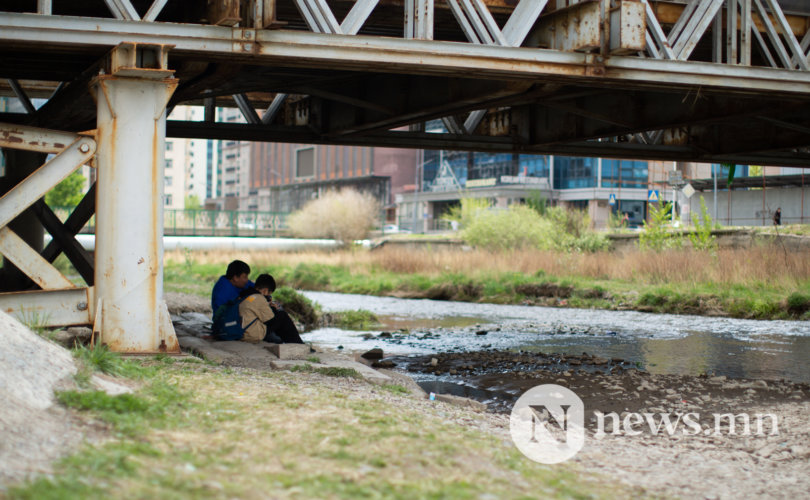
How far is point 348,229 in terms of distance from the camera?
2229 inches

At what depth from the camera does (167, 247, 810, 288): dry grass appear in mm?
21125

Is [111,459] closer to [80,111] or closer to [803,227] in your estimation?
[80,111]

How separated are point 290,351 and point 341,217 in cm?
4785

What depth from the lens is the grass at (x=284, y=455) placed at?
3.70 m

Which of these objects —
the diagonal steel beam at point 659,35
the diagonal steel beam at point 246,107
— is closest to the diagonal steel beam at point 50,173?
the diagonal steel beam at point 246,107

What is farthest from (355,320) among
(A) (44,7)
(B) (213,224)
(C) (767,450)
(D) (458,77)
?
(B) (213,224)

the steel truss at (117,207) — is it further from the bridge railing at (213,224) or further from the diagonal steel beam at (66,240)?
the bridge railing at (213,224)

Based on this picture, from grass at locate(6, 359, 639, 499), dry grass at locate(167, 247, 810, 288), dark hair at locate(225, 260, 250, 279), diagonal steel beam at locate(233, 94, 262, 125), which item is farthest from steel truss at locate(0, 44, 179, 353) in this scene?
dry grass at locate(167, 247, 810, 288)

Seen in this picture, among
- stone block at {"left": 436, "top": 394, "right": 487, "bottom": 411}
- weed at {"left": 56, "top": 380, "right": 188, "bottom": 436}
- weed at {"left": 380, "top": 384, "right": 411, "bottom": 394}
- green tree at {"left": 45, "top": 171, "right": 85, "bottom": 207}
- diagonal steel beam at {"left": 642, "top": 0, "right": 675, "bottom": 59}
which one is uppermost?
green tree at {"left": 45, "top": 171, "right": 85, "bottom": 207}

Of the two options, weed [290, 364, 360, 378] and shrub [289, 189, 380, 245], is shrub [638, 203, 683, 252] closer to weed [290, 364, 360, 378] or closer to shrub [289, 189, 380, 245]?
weed [290, 364, 360, 378]

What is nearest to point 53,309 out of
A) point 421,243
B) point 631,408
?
point 631,408

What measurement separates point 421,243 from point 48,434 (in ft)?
139

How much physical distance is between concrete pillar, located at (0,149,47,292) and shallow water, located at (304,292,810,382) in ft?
16.8

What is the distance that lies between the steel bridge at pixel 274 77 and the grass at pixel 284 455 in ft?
7.44
